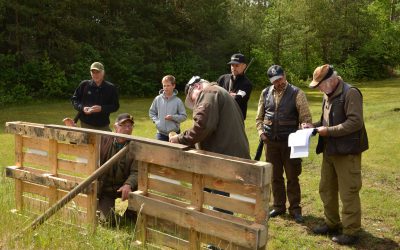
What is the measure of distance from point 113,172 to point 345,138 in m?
2.99

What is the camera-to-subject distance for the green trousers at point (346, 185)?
17.4ft

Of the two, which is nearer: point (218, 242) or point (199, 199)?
point (218, 242)

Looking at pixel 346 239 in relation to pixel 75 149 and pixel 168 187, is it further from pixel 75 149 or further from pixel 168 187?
pixel 75 149

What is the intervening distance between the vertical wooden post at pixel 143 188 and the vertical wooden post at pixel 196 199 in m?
0.63

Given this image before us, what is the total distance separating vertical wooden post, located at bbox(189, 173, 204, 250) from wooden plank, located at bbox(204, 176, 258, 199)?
60mm

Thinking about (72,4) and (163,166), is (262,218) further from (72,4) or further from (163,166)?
(72,4)

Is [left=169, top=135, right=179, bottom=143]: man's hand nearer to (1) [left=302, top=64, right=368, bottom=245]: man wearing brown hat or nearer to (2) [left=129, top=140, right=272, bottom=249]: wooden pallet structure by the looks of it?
(2) [left=129, top=140, right=272, bottom=249]: wooden pallet structure

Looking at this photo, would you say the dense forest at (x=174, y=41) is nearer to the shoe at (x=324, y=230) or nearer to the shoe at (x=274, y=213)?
the shoe at (x=274, y=213)

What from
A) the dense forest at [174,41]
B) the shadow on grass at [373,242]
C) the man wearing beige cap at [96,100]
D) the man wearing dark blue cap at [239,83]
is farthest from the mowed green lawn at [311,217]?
the dense forest at [174,41]

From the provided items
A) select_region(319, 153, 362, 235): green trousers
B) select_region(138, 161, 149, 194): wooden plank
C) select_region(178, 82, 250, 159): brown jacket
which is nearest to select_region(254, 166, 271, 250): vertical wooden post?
select_region(178, 82, 250, 159): brown jacket

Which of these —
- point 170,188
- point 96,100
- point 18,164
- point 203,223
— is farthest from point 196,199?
point 96,100

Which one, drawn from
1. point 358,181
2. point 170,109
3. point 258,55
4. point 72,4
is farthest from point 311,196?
point 258,55

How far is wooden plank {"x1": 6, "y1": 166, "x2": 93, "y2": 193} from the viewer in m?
5.32

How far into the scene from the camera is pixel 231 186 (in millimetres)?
4102
